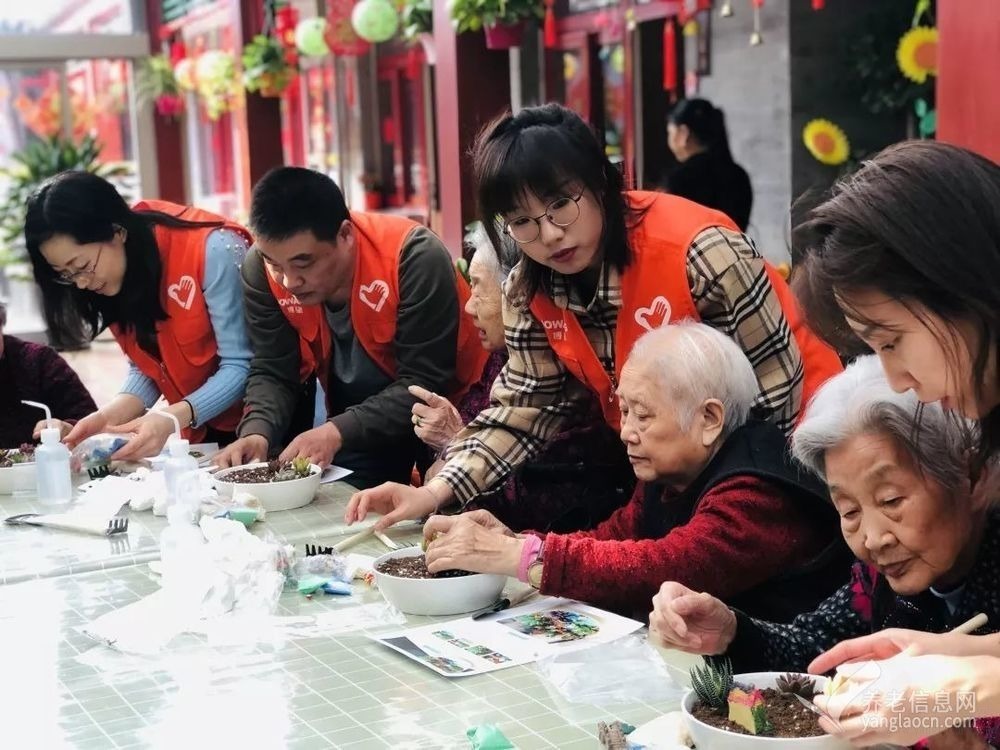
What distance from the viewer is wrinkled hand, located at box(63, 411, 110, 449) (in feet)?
10.8

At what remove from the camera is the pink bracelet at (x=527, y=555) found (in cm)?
200

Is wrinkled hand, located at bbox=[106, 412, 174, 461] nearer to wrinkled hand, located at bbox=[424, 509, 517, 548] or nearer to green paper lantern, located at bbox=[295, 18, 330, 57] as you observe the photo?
wrinkled hand, located at bbox=[424, 509, 517, 548]

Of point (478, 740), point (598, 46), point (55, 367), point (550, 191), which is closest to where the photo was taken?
point (478, 740)

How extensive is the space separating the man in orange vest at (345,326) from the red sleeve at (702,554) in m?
1.11

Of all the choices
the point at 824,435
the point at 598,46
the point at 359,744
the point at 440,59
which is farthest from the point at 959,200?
the point at 598,46

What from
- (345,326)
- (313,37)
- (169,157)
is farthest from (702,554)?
(169,157)

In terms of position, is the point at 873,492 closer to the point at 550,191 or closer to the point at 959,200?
the point at 959,200

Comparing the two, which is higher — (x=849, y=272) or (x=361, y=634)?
(x=849, y=272)

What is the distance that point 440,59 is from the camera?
573 cm

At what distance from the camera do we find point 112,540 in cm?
263

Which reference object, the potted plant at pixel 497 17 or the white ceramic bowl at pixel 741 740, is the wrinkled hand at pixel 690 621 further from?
the potted plant at pixel 497 17

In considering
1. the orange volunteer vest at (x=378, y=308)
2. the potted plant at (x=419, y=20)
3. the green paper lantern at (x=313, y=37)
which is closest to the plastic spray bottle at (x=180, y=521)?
the orange volunteer vest at (x=378, y=308)

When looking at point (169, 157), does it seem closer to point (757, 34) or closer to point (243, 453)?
point (757, 34)

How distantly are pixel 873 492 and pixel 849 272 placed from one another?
37 centimetres
